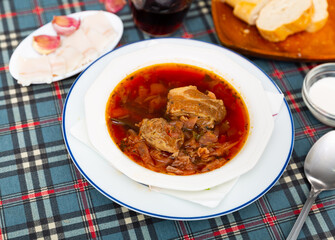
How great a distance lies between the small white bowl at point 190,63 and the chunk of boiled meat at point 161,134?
0.62 feet

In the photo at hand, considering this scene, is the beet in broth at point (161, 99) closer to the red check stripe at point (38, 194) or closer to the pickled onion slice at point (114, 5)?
the red check stripe at point (38, 194)

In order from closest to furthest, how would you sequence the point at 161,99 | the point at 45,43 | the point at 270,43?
the point at 161,99 → the point at 45,43 → the point at 270,43

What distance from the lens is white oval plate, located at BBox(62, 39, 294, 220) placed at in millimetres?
2064

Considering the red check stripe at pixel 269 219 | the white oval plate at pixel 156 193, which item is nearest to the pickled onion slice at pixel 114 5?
the white oval plate at pixel 156 193

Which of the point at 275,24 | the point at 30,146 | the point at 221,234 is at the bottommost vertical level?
the point at 30,146

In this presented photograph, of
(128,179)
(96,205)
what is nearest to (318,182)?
(128,179)

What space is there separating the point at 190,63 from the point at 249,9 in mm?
773

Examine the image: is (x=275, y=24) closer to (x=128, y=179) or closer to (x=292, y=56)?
(x=292, y=56)

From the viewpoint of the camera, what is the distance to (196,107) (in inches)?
96.3

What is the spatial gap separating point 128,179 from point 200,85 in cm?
86

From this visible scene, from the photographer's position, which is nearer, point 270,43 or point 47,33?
point 47,33

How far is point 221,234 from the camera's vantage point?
2240mm

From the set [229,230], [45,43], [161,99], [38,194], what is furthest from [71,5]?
[229,230]

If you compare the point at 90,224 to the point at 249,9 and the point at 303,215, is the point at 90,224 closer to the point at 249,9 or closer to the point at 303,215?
A: the point at 303,215
